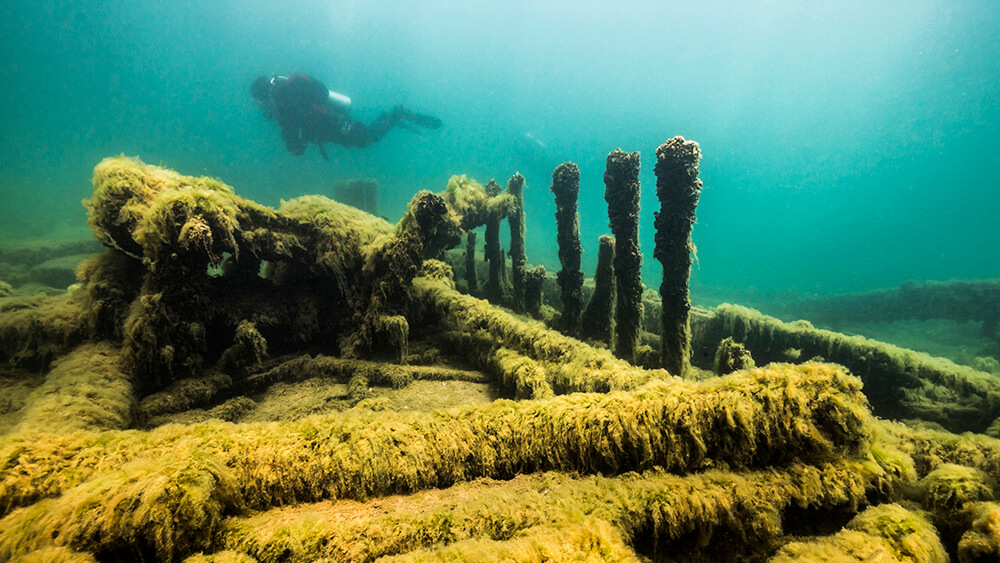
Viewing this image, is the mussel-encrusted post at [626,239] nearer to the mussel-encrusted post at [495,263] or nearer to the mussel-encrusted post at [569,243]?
the mussel-encrusted post at [569,243]

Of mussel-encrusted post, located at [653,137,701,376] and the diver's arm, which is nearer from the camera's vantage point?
mussel-encrusted post, located at [653,137,701,376]

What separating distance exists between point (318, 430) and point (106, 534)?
93 centimetres

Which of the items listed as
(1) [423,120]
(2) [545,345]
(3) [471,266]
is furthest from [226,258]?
Result: (1) [423,120]

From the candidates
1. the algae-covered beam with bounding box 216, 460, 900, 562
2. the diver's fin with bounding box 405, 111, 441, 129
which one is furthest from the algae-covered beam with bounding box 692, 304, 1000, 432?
the diver's fin with bounding box 405, 111, 441, 129

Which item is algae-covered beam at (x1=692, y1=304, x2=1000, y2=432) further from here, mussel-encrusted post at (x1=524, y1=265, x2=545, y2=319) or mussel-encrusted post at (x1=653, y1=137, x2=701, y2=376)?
mussel-encrusted post at (x1=524, y1=265, x2=545, y2=319)

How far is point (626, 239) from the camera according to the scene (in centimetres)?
595

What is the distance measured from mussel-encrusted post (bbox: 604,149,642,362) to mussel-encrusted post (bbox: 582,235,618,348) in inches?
30.0

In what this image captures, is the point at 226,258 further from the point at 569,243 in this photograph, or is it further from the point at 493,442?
the point at 569,243

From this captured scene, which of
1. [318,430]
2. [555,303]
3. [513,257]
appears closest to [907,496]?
[318,430]

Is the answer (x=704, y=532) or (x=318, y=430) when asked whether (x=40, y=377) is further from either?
(x=704, y=532)

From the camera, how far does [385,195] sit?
189 feet

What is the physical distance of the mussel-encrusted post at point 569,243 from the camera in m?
7.42

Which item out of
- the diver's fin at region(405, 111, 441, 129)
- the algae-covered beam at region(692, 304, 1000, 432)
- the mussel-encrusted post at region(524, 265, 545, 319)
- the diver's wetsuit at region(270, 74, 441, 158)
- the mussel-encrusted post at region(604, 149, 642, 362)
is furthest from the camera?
the diver's fin at region(405, 111, 441, 129)

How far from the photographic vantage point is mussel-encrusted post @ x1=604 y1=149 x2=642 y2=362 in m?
5.91
